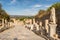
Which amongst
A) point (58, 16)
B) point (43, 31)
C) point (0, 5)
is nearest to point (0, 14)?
point (0, 5)

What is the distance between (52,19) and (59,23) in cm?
1911

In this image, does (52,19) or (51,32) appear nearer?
(51,32)

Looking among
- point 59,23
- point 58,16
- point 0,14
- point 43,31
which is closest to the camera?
point 43,31

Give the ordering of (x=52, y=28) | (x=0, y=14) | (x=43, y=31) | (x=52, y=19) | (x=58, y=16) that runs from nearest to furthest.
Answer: (x=52, y=28), (x=52, y=19), (x=43, y=31), (x=58, y=16), (x=0, y=14)

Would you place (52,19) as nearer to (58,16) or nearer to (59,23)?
Result: (59,23)

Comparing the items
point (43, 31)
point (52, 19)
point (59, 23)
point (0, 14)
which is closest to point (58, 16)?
point (59, 23)

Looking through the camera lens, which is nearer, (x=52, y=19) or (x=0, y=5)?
(x=52, y=19)

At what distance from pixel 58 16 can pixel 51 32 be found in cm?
2516

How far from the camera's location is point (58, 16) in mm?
40219

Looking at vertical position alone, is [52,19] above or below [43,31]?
above

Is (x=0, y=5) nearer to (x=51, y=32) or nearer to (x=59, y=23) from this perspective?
(x=59, y=23)

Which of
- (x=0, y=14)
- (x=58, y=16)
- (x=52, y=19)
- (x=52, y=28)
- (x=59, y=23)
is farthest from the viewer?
(x=0, y=14)

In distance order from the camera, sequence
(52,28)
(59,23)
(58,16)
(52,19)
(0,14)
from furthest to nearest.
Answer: (0,14)
(58,16)
(59,23)
(52,19)
(52,28)

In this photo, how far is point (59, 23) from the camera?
1439 inches
